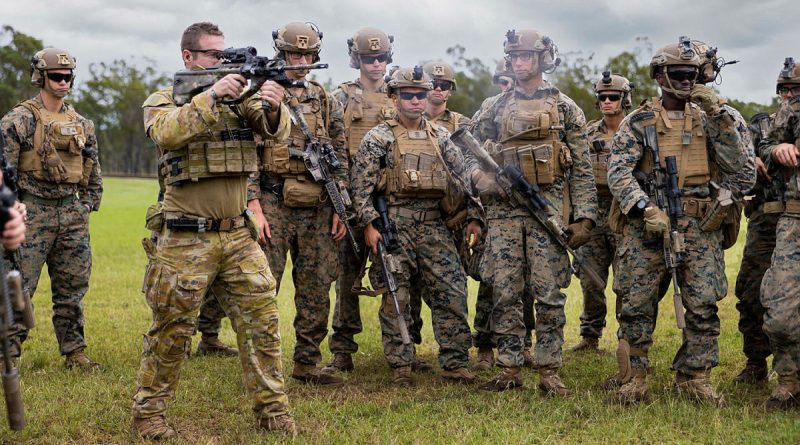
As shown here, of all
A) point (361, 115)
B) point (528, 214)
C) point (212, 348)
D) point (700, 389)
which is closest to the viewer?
point (700, 389)

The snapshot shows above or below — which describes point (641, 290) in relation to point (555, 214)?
below

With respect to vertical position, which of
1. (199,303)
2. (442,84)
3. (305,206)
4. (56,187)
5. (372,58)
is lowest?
(199,303)

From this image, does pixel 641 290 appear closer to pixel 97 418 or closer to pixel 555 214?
pixel 555 214

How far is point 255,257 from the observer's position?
5.52 metres

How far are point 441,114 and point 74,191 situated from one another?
12.3 feet

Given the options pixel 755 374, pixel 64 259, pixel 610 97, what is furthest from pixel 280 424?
pixel 610 97

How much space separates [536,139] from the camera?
6754 millimetres

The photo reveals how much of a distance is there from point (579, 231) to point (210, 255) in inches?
118

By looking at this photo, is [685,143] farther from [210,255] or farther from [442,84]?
[210,255]

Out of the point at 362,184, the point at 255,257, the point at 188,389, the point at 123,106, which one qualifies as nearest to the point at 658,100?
the point at 362,184

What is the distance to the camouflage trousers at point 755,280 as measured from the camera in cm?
691

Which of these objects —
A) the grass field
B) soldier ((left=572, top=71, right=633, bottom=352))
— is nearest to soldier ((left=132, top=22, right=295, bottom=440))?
the grass field

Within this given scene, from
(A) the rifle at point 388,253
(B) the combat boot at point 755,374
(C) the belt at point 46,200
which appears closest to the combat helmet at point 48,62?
(C) the belt at point 46,200

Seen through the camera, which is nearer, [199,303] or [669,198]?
[199,303]
